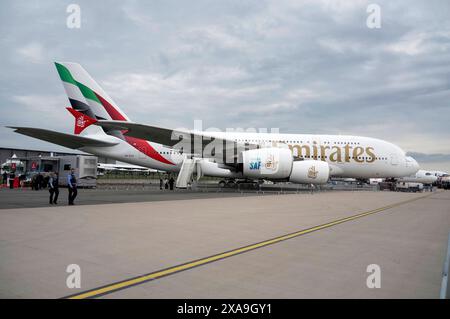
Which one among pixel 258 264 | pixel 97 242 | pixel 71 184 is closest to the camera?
pixel 258 264

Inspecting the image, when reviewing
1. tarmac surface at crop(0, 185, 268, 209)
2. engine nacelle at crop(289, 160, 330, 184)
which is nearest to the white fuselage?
engine nacelle at crop(289, 160, 330, 184)

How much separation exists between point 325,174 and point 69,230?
56.4 ft

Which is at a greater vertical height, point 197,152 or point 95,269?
point 197,152

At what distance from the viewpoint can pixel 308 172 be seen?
20.2m

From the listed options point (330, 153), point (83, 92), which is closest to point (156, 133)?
point (83, 92)

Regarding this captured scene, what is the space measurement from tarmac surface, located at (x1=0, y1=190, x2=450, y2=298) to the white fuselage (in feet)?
50.4

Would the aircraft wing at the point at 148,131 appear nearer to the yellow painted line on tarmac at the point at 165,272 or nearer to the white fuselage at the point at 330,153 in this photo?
the white fuselage at the point at 330,153

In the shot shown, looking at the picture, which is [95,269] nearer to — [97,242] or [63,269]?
[63,269]

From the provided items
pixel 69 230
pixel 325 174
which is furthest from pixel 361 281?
pixel 325 174

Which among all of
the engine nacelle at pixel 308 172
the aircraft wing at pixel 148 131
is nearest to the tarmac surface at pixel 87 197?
the aircraft wing at pixel 148 131

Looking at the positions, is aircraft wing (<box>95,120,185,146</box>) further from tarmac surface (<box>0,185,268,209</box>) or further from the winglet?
→ the winglet

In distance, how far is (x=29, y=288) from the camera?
3061 millimetres

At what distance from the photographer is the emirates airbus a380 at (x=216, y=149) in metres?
19.2
